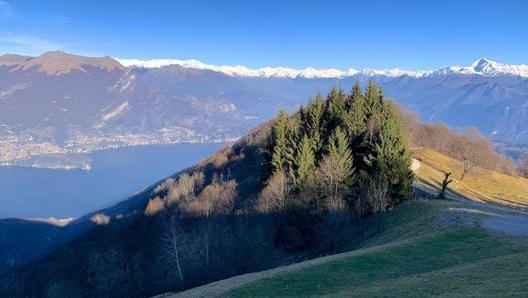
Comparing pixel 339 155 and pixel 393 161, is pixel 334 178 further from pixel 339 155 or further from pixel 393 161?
pixel 393 161

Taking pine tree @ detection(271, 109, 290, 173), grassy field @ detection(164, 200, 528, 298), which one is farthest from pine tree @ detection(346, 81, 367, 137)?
grassy field @ detection(164, 200, 528, 298)

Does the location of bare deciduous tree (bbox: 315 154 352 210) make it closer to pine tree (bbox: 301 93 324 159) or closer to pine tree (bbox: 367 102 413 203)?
pine tree (bbox: 367 102 413 203)

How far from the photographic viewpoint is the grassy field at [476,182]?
7006 cm

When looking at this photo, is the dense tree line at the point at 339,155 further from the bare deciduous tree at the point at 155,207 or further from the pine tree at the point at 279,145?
the bare deciduous tree at the point at 155,207

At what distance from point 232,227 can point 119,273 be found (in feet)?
78.0

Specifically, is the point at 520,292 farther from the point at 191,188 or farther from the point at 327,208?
the point at 191,188

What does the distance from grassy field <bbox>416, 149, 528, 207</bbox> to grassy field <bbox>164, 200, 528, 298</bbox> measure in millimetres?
35449

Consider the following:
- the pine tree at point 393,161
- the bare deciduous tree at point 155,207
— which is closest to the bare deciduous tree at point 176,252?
the pine tree at point 393,161

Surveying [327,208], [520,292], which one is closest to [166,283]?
[327,208]

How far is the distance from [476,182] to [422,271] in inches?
2429

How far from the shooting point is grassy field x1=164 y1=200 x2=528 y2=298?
66.7 feet

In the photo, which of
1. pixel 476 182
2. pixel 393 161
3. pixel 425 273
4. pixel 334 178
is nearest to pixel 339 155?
pixel 334 178

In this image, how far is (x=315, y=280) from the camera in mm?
26047

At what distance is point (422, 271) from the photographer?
25875 mm
